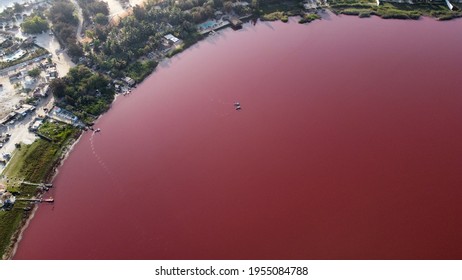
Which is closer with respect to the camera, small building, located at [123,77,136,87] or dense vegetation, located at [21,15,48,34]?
small building, located at [123,77,136,87]

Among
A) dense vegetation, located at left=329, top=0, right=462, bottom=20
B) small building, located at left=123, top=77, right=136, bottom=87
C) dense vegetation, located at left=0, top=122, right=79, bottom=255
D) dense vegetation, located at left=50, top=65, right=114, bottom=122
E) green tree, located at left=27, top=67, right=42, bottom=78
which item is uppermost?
dense vegetation, located at left=329, top=0, right=462, bottom=20

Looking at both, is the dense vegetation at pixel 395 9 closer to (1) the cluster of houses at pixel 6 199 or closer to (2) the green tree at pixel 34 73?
(2) the green tree at pixel 34 73

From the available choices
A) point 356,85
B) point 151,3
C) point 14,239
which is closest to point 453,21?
point 356,85

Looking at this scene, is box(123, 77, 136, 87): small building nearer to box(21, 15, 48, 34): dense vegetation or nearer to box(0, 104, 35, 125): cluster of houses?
box(0, 104, 35, 125): cluster of houses

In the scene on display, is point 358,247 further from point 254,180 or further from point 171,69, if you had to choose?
point 171,69

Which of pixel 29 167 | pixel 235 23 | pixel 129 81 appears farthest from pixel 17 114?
pixel 235 23

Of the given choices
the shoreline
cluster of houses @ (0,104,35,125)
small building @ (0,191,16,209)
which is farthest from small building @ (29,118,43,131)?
small building @ (0,191,16,209)

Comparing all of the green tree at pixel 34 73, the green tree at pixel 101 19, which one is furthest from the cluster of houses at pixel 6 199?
the green tree at pixel 101 19

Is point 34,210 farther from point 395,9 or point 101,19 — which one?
point 395,9
